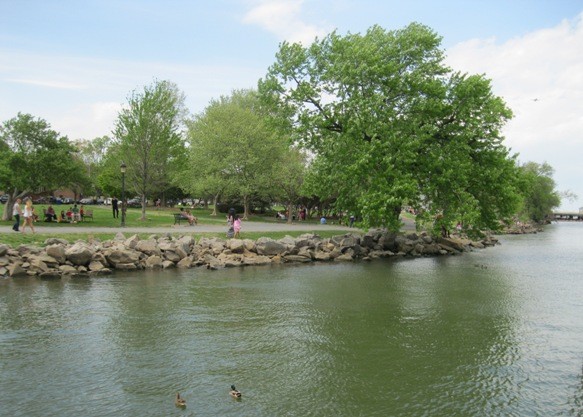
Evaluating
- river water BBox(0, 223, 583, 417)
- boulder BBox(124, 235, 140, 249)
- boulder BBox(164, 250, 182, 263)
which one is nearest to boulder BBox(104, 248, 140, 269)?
boulder BBox(124, 235, 140, 249)

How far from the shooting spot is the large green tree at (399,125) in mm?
28234

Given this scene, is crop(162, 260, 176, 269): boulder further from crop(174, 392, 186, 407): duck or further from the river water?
crop(174, 392, 186, 407): duck

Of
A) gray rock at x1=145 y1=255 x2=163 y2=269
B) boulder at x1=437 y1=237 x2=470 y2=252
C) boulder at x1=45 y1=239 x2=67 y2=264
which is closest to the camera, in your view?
boulder at x1=45 y1=239 x2=67 y2=264

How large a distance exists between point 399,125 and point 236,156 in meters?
24.6

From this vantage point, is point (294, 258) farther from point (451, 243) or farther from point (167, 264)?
point (451, 243)

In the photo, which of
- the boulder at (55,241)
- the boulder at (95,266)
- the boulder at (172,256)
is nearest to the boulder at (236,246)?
the boulder at (172,256)

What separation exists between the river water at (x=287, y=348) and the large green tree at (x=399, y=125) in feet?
34.8

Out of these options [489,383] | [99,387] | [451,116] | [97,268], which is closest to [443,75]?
[451,116]

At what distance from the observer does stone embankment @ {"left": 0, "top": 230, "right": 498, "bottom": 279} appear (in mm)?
20719

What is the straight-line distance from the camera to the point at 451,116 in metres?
30.7

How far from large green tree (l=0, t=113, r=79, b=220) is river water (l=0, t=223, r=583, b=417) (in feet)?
48.8

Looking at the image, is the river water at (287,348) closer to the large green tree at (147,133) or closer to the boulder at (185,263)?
the boulder at (185,263)

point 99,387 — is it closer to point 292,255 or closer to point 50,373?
point 50,373

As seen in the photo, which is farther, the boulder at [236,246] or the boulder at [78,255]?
the boulder at [236,246]
